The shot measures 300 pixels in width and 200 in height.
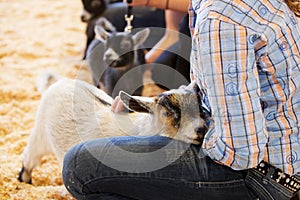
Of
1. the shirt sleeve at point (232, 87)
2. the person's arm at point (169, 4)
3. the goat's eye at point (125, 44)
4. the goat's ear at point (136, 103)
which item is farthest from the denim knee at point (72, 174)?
the goat's eye at point (125, 44)

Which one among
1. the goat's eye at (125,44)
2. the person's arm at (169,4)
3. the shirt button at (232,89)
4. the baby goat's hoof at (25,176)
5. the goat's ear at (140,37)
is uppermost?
the shirt button at (232,89)

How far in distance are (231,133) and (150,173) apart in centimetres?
28

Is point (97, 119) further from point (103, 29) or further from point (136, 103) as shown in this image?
point (103, 29)

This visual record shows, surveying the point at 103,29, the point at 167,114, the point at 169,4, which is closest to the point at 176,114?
the point at 167,114

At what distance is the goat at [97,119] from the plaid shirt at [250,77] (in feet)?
0.85

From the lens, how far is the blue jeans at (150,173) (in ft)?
4.44

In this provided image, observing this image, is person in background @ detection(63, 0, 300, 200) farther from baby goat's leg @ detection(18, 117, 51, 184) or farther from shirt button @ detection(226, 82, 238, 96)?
baby goat's leg @ detection(18, 117, 51, 184)

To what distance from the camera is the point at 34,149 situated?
202 cm

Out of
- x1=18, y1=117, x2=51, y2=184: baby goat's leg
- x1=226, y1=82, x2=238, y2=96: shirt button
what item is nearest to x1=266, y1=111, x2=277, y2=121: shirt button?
x1=226, y1=82, x2=238, y2=96: shirt button

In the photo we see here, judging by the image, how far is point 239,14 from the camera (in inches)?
45.3

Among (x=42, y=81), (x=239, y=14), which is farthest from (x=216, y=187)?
(x=42, y=81)

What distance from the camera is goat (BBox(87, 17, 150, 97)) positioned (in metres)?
2.89

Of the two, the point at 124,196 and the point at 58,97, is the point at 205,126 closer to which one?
the point at 124,196

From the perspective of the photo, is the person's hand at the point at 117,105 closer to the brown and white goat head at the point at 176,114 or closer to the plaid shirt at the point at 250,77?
the brown and white goat head at the point at 176,114
